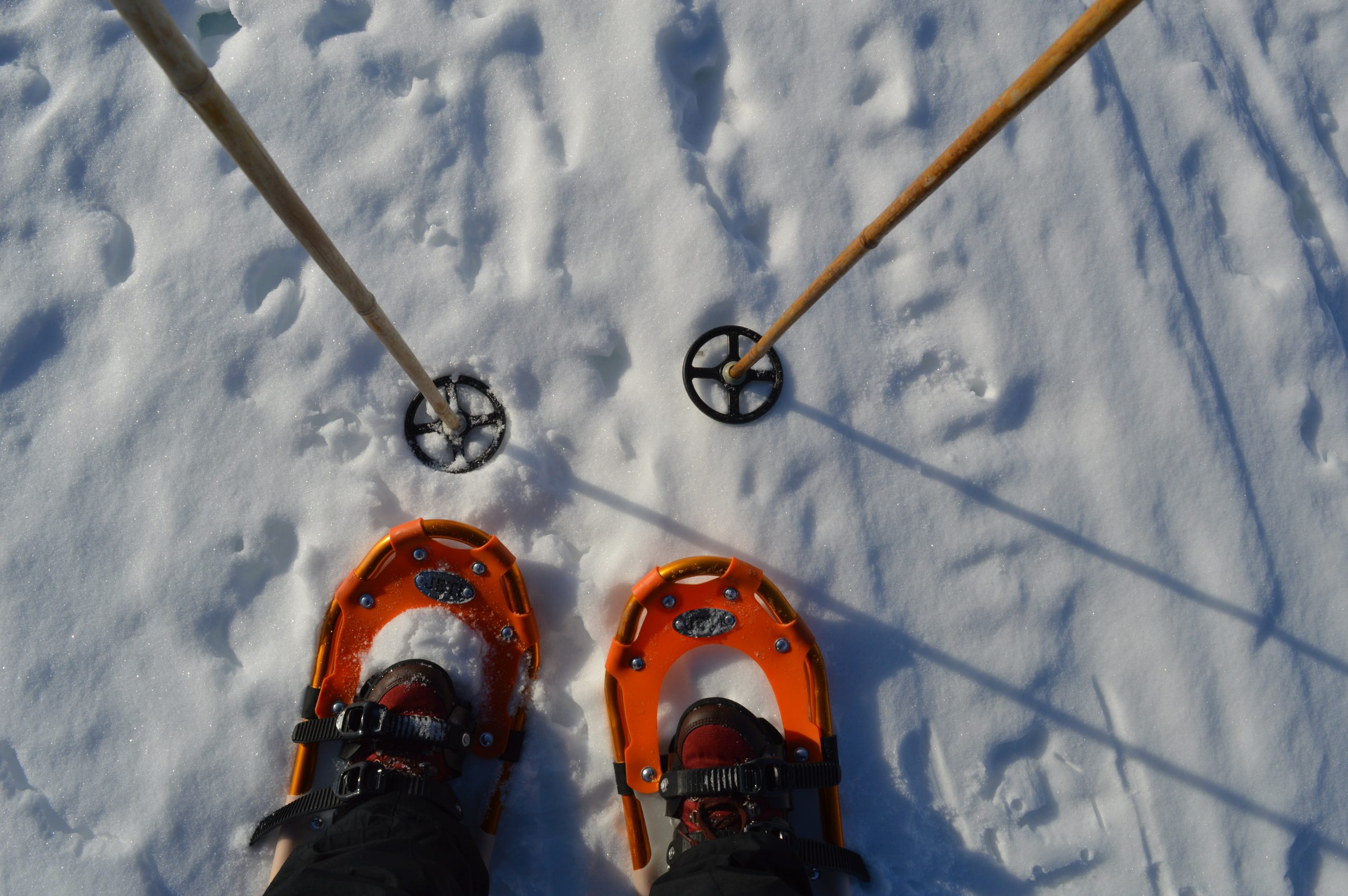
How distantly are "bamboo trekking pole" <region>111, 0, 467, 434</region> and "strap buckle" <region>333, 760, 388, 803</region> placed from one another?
2.85 feet

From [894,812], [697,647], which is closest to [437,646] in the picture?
[697,647]

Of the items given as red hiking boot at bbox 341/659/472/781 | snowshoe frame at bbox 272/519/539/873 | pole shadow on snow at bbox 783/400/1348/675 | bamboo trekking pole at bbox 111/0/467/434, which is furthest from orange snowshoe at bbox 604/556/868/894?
bamboo trekking pole at bbox 111/0/467/434

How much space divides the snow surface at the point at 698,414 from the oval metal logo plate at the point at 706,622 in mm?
151

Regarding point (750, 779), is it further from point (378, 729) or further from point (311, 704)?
point (311, 704)

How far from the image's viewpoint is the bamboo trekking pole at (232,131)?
73 cm

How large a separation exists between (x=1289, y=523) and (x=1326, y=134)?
1.12 m

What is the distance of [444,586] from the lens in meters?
1.68

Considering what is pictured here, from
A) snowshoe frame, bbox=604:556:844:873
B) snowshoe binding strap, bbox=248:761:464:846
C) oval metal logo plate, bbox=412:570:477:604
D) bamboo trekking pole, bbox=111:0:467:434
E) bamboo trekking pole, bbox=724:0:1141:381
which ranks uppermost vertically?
bamboo trekking pole, bbox=111:0:467:434

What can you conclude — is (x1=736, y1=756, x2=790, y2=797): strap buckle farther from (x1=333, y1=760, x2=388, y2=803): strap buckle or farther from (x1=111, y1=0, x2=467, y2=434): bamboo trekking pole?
(x1=111, y1=0, x2=467, y2=434): bamboo trekking pole

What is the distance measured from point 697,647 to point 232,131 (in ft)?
4.20

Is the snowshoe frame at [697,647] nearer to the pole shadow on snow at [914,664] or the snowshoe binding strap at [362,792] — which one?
the pole shadow on snow at [914,664]

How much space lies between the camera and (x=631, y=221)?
188 centimetres

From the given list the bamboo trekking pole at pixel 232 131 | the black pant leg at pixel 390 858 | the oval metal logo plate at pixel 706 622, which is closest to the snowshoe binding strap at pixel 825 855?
the oval metal logo plate at pixel 706 622

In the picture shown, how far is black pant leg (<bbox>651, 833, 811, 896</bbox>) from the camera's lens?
1.34m
